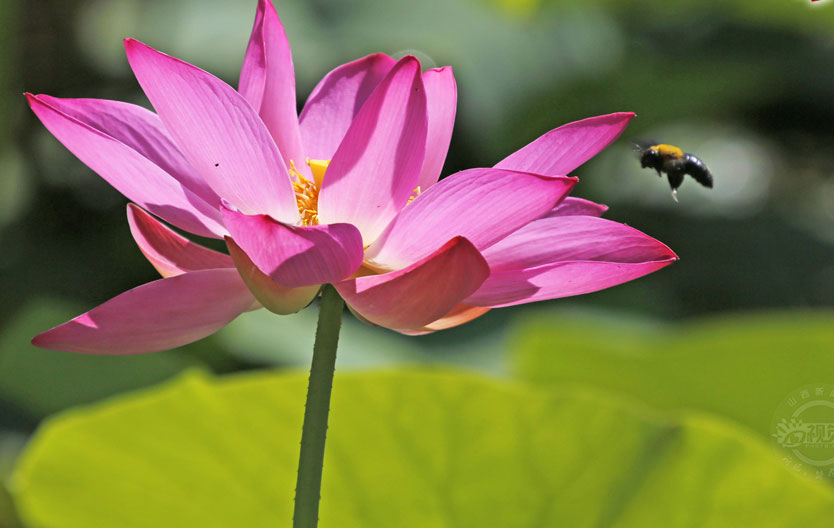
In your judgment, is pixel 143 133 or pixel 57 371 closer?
pixel 143 133

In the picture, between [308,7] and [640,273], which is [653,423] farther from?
[308,7]

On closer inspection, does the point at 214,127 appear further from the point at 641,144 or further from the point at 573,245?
the point at 641,144

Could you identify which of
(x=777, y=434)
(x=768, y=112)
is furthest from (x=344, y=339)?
(x=768, y=112)

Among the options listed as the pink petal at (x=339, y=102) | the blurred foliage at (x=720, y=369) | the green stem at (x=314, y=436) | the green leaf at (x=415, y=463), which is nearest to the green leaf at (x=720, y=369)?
the blurred foliage at (x=720, y=369)

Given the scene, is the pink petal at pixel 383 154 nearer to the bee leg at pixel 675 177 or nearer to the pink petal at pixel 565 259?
the pink petal at pixel 565 259

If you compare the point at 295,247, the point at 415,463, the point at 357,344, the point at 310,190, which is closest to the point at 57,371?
the point at 357,344

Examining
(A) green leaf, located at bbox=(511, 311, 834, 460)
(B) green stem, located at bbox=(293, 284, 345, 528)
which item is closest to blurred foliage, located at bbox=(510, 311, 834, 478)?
(A) green leaf, located at bbox=(511, 311, 834, 460)

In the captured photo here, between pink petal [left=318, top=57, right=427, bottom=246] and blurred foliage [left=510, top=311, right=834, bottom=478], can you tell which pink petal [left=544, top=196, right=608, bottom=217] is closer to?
pink petal [left=318, top=57, right=427, bottom=246]

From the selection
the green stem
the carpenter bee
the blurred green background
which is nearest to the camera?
the green stem
